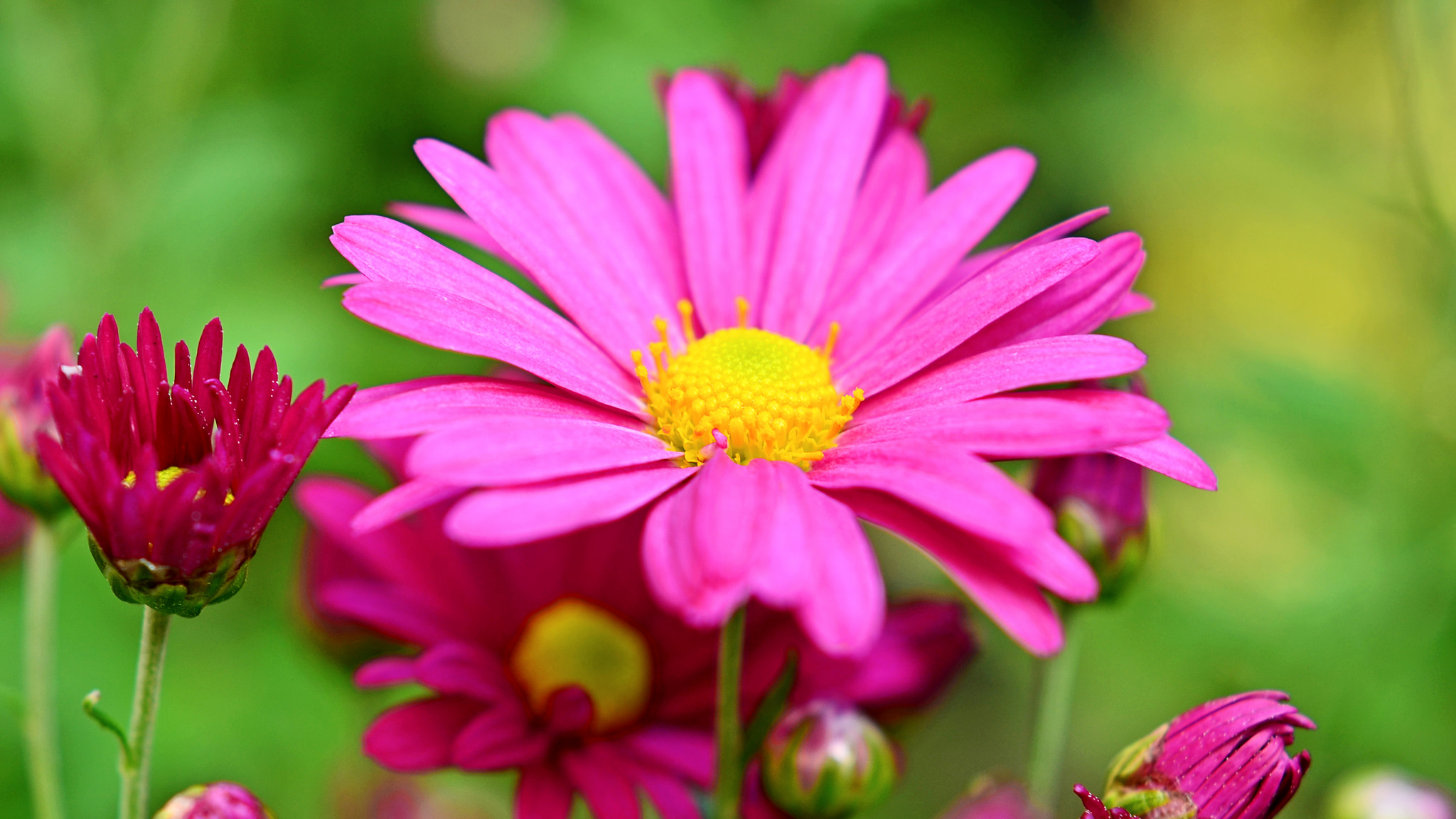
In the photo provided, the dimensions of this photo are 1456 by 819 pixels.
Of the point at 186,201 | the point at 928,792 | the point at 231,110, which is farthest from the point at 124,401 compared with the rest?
the point at 928,792

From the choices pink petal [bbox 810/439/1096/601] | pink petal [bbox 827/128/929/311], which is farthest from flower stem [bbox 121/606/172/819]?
pink petal [bbox 827/128/929/311]

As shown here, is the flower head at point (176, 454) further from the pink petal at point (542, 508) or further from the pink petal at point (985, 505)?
the pink petal at point (985, 505)

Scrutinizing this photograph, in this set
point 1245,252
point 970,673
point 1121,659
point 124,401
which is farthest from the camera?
point 1245,252

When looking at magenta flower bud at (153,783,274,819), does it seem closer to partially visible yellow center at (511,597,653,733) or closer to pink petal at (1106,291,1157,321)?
partially visible yellow center at (511,597,653,733)

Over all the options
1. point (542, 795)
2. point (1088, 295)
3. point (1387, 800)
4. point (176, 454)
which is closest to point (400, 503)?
point (176, 454)

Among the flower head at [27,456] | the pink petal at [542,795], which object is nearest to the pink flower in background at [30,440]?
the flower head at [27,456]

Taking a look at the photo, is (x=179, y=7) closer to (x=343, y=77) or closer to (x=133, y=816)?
(x=343, y=77)

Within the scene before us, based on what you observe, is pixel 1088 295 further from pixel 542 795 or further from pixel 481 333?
pixel 542 795
